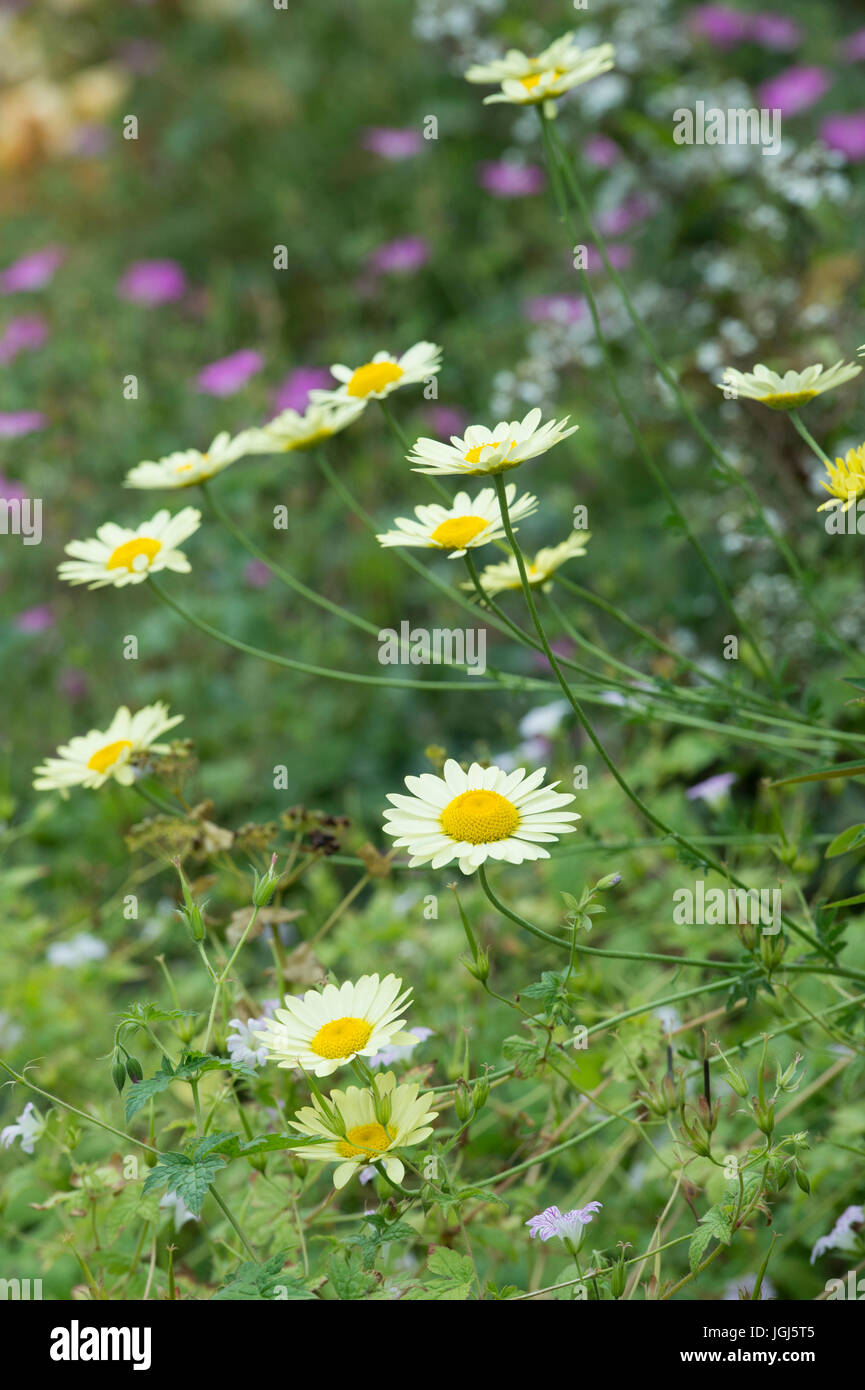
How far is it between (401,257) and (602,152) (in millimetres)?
521

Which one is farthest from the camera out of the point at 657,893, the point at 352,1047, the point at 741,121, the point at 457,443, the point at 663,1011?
the point at 741,121

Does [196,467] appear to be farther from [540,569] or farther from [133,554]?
[540,569]

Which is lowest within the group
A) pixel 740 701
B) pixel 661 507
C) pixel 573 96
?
pixel 740 701

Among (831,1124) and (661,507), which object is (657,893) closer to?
(831,1124)

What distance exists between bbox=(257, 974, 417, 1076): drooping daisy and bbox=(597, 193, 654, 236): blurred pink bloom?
2.28 meters

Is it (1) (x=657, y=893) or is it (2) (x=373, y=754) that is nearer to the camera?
(1) (x=657, y=893)

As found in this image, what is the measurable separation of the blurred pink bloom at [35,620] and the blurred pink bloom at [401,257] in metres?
1.18

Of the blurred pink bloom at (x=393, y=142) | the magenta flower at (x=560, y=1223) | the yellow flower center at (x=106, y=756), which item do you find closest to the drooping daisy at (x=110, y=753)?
the yellow flower center at (x=106, y=756)

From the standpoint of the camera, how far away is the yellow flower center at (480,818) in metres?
0.87

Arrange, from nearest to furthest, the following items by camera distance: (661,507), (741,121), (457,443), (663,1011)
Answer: (457,443) → (663,1011) → (741,121) → (661,507)

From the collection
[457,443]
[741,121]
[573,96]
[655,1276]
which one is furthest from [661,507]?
[655,1276]

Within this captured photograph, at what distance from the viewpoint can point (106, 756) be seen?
1.11 meters

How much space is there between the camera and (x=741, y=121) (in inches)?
91.4
